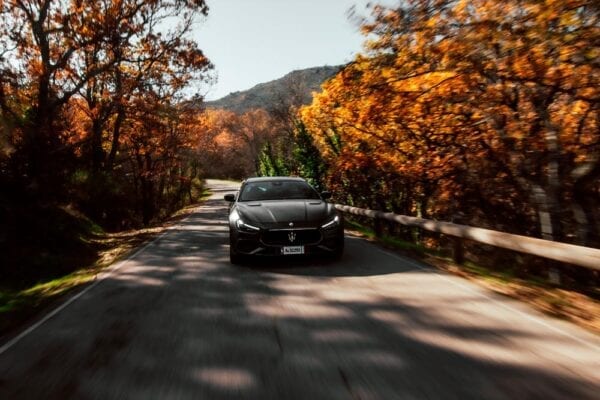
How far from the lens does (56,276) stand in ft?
34.5

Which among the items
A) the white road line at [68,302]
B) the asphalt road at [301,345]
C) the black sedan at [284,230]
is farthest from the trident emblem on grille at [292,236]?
the white road line at [68,302]

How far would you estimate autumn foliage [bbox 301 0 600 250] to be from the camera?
743 centimetres

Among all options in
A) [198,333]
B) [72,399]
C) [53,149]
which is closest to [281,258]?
[198,333]

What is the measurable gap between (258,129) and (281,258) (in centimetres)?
9969

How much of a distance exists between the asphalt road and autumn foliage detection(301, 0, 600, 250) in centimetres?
402

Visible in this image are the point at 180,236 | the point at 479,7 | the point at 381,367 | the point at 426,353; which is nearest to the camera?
the point at 381,367

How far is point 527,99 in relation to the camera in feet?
32.5

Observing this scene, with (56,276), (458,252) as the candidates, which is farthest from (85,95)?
(458,252)

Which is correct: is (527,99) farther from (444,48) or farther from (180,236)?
(180,236)

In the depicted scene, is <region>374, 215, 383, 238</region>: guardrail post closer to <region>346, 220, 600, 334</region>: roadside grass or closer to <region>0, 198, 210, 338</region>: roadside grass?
<region>346, 220, 600, 334</region>: roadside grass

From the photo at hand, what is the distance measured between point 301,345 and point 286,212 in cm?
395

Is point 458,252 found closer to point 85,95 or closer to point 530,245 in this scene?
point 530,245

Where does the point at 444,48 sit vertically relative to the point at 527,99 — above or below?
above

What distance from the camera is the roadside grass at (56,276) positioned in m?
6.51
